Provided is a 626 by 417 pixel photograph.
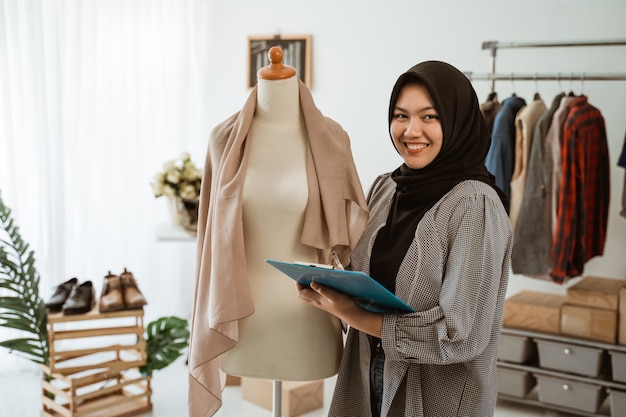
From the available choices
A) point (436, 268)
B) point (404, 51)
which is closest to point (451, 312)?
point (436, 268)

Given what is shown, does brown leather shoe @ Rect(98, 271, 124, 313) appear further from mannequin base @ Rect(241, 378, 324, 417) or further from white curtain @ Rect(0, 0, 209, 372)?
mannequin base @ Rect(241, 378, 324, 417)

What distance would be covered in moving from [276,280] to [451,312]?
537mm

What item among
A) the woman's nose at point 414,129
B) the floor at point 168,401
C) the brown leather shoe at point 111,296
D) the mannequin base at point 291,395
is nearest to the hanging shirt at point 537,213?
the floor at point 168,401

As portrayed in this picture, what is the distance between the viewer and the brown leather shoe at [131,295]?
3078mm

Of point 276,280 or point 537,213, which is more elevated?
point 537,213

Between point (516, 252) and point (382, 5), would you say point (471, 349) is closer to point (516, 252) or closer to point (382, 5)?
point (516, 252)

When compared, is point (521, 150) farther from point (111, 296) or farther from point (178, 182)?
point (111, 296)

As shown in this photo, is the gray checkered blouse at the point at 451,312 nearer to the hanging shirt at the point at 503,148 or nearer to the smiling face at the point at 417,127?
the smiling face at the point at 417,127

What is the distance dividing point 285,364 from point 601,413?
6.56 feet

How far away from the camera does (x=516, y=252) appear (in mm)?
3121

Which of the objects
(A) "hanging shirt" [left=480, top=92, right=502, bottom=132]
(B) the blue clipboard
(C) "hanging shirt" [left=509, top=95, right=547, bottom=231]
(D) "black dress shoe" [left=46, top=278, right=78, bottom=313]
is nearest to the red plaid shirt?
(C) "hanging shirt" [left=509, top=95, right=547, bottom=231]

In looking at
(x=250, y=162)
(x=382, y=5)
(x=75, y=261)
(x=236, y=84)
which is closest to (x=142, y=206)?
(x=75, y=261)

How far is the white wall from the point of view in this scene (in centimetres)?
351

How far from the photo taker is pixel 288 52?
439cm
